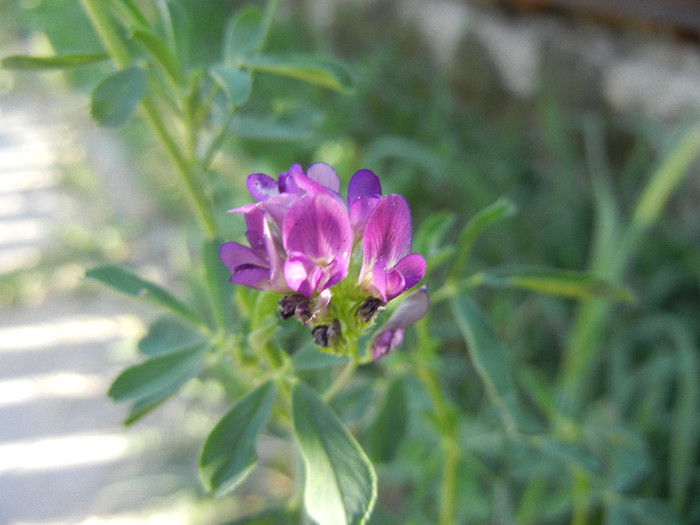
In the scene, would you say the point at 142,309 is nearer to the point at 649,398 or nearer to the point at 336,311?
the point at 649,398

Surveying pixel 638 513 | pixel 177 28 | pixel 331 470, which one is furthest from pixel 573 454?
pixel 177 28

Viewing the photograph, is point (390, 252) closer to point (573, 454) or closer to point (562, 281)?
point (562, 281)

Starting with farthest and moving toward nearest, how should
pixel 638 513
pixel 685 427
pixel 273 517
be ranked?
pixel 685 427 < pixel 638 513 < pixel 273 517

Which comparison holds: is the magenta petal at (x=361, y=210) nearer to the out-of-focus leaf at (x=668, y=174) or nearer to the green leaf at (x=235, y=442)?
the green leaf at (x=235, y=442)

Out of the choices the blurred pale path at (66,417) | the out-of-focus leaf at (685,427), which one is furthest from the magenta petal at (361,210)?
the blurred pale path at (66,417)

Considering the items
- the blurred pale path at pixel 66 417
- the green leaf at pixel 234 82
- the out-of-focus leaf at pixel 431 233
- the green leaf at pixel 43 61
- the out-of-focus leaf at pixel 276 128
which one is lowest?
the blurred pale path at pixel 66 417

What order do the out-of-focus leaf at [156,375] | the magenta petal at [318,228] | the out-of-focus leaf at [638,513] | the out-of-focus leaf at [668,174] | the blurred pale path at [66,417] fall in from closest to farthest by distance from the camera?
the magenta petal at [318,228]
the out-of-focus leaf at [156,375]
the out-of-focus leaf at [638,513]
the out-of-focus leaf at [668,174]
the blurred pale path at [66,417]

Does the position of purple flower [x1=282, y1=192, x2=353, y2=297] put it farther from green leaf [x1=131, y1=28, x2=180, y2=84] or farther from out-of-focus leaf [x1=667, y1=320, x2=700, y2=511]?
out-of-focus leaf [x1=667, y1=320, x2=700, y2=511]
